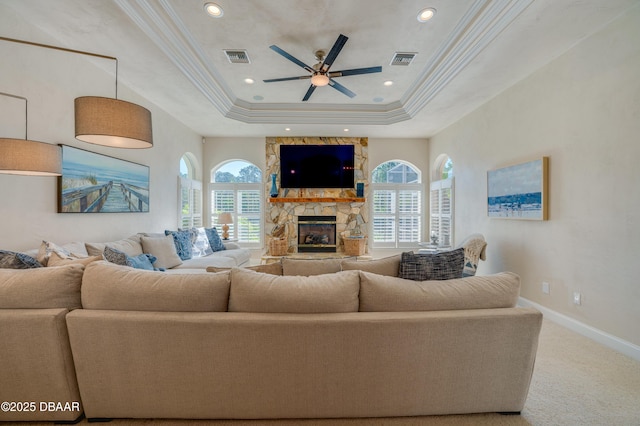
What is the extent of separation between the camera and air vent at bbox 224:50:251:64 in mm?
3451

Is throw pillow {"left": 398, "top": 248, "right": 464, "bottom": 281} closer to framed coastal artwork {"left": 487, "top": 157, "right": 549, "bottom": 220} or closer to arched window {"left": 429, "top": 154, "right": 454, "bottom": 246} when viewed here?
framed coastal artwork {"left": 487, "top": 157, "right": 549, "bottom": 220}

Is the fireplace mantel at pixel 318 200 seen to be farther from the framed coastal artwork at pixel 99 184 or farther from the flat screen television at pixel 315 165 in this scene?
the framed coastal artwork at pixel 99 184

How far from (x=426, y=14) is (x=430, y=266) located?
2.51 metres

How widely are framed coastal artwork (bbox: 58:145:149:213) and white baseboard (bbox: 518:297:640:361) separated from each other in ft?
17.8

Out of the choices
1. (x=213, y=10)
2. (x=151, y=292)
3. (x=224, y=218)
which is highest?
(x=213, y=10)

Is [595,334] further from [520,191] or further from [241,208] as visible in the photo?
[241,208]

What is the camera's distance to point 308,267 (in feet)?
6.21

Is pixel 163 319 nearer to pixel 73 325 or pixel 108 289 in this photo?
pixel 108 289

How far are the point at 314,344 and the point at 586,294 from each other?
3.00 m

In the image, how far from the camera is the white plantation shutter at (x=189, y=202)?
5.49 m

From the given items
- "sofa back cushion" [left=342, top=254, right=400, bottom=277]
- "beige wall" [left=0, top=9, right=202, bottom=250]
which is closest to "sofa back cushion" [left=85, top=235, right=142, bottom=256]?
"beige wall" [left=0, top=9, right=202, bottom=250]

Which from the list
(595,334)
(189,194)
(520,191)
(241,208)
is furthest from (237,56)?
(595,334)

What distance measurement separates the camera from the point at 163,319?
4.84ft

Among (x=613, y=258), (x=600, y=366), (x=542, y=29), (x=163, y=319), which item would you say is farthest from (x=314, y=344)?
(x=542, y=29)
